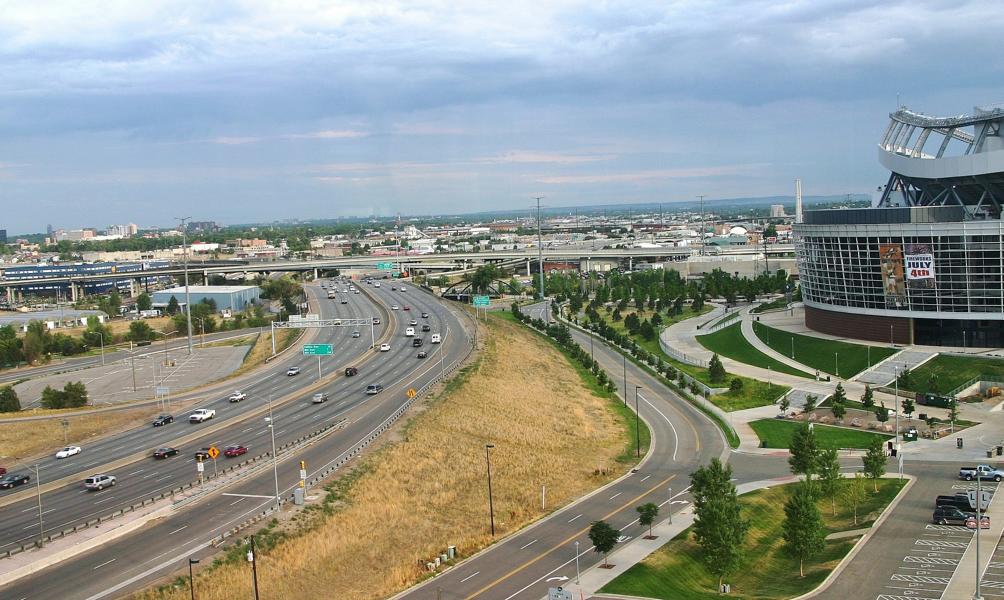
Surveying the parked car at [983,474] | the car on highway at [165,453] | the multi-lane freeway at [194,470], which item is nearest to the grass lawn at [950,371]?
the parked car at [983,474]

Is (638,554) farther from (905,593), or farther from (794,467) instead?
(794,467)

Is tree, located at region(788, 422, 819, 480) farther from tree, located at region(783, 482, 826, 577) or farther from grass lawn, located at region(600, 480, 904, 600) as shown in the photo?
tree, located at region(783, 482, 826, 577)

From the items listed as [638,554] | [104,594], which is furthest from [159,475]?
[638,554]

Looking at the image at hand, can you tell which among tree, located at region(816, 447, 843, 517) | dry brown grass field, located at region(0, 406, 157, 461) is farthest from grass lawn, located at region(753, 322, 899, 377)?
dry brown grass field, located at region(0, 406, 157, 461)

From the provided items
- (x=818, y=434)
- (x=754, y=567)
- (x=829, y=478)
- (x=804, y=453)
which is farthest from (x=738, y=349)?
(x=754, y=567)

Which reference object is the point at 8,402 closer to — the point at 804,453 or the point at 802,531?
the point at 804,453

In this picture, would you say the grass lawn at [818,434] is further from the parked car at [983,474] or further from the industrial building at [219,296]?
the industrial building at [219,296]
